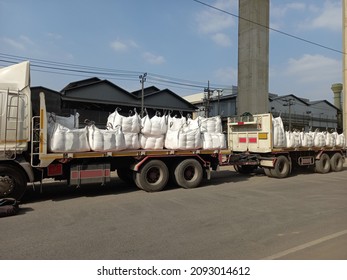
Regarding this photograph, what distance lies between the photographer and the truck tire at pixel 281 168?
510 inches

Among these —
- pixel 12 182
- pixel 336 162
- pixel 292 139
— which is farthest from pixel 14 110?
pixel 336 162

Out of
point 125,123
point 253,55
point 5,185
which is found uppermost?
point 253,55

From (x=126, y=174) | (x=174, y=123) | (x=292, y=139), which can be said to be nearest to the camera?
(x=174, y=123)

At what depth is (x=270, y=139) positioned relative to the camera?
42.3 ft

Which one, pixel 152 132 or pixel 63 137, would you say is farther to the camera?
pixel 152 132

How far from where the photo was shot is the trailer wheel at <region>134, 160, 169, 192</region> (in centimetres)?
949

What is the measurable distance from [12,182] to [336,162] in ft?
48.2

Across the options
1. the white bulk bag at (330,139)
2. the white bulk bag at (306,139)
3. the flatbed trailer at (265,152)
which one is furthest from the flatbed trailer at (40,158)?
the white bulk bag at (330,139)

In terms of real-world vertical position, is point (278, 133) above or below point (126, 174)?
above

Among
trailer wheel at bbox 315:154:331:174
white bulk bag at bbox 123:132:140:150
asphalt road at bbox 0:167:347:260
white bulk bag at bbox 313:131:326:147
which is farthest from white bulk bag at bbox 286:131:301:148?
white bulk bag at bbox 123:132:140:150

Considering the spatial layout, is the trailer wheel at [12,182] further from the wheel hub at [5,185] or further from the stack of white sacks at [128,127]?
the stack of white sacks at [128,127]

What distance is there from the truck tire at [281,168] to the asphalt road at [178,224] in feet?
9.24

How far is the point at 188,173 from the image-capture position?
10516 mm

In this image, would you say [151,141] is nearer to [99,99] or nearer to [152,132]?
[152,132]
